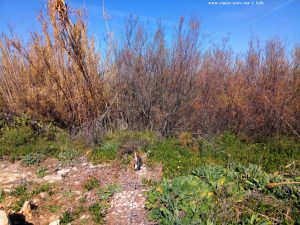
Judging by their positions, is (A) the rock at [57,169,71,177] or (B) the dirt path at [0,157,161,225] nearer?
(B) the dirt path at [0,157,161,225]

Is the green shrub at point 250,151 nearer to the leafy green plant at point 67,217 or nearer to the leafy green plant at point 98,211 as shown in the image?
the leafy green plant at point 98,211

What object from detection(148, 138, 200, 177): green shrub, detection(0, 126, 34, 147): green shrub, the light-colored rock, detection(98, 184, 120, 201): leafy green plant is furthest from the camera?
detection(0, 126, 34, 147): green shrub

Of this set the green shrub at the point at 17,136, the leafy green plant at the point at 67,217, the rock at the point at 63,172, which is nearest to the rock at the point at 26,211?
the leafy green plant at the point at 67,217

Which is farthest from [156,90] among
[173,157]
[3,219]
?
[3,219]

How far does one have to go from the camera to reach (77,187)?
4.70m

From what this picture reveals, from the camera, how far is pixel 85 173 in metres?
5.14

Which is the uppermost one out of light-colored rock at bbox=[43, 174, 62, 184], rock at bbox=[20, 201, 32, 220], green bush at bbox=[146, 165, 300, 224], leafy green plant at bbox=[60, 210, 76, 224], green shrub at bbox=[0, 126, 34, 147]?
green shrub at bbox=[0, 126, 34, 147]

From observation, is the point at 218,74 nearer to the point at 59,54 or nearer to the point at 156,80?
the point at 156,80

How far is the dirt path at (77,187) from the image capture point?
3875 mm

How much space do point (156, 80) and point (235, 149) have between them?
249 cm

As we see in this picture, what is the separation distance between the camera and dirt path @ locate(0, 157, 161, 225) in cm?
388

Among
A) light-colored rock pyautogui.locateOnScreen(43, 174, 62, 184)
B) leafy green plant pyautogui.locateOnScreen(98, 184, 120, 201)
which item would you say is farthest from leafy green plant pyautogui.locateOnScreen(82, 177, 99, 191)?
light-colored rock pyautogui.locateOnScreen(43, 174, 62, 184)

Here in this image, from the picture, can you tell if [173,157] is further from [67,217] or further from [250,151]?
[67,217]

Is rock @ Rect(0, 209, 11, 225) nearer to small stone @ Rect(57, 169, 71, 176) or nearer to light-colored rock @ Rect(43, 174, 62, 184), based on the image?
light-colored rock @ Rect(43, 174, 62, 184)
